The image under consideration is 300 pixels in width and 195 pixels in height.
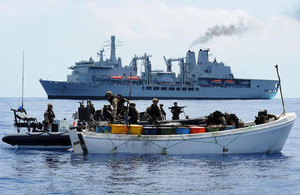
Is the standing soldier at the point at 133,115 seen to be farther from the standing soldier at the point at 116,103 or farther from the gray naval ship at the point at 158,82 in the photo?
the gray naval ship at the point at 158,82

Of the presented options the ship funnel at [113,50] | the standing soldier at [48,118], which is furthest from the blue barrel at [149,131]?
the ship funnel at [113,50]

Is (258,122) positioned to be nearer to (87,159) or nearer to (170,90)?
(87,159)

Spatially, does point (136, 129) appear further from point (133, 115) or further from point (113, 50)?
point (113, 50)

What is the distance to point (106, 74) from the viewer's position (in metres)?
127

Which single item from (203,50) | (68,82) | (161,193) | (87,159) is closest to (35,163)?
(87,159)

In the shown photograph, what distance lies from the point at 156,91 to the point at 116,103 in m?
110

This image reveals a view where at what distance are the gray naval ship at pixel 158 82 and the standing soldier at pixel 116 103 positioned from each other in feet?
332

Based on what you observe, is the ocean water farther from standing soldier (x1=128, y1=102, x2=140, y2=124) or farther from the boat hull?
standing soldier (x1=128, y1=102, x2=140, y2=124)

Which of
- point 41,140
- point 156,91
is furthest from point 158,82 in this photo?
point 41,140

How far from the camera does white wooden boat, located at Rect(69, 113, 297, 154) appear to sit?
17984 millimetres

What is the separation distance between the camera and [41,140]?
2081 cm

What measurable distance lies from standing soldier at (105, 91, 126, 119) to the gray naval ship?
101129 mm

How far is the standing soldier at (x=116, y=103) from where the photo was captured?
1820 cm

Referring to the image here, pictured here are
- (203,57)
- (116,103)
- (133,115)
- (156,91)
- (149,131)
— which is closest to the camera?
(116,103)
